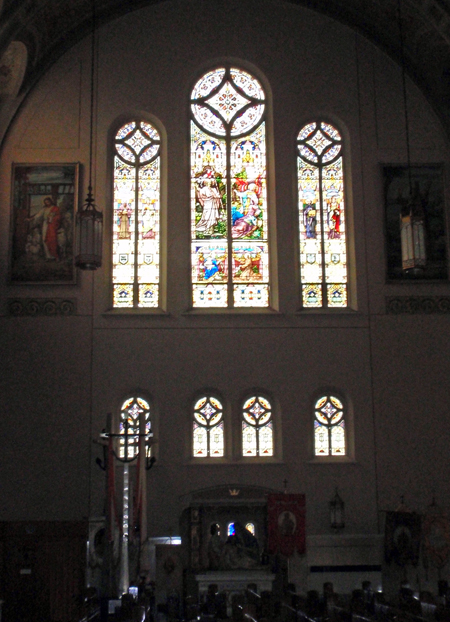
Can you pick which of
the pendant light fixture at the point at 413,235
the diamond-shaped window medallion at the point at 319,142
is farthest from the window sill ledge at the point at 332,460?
the diamond-shaped window medallion at the point at 319,142

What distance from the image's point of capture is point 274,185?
20.6 metres

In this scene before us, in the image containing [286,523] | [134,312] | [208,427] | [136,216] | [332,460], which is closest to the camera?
[286,523]

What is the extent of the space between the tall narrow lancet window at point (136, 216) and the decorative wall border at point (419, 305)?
17.2 ft

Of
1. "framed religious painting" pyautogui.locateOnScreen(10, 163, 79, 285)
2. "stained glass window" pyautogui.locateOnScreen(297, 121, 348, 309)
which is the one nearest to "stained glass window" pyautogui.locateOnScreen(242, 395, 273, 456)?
"stained glass window" pyautogui.locateOnScreen(297, 121, 348, 309)

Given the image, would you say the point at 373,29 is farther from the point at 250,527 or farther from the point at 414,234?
the point at 250,527

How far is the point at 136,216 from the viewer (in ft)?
67.3

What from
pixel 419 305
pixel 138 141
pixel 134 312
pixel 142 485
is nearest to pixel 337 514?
pixel 419 305

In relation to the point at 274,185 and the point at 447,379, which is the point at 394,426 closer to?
the point at 447,379

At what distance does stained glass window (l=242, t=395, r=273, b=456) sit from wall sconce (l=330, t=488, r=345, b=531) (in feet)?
5.75

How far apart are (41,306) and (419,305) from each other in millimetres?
8303

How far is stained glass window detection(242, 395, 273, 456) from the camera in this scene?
1955cm

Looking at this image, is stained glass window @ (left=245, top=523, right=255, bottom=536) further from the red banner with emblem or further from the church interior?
the red banner with emblem

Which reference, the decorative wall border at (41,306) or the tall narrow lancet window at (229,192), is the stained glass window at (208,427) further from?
the decorative wall border at (41,306)

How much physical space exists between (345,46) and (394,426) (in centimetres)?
886
